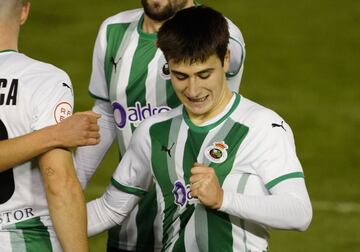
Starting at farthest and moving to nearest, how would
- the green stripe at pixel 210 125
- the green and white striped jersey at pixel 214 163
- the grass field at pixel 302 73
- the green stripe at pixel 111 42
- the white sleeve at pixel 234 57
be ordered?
the grass field at pixel 302 73
the green stripe at pixel 111 42
the white sleeve at pixel 234 57
the green stripe at pixel 210 125
the green and white striped jersey at pixel 214 163

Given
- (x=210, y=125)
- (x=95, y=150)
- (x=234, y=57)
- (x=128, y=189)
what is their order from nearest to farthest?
(x=210, y=125) < (x=128, y=189) < (x=234, y=57) < (x=95, y=150)

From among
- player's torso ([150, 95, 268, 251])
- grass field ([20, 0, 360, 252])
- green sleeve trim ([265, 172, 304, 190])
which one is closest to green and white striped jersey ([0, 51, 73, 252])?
player's torso ([150, 95, 268, 251])

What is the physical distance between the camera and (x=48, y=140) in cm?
584

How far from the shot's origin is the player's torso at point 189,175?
6.09 meters

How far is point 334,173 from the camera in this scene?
1167cm

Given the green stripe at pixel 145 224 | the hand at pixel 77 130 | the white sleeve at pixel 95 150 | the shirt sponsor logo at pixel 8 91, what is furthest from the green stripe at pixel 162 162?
the white sleeve at pixel 95 150

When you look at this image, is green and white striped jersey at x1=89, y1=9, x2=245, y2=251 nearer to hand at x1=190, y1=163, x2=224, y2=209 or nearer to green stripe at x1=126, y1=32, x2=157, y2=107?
green stripe at x1=126, y1=32, x2=157, y2=107

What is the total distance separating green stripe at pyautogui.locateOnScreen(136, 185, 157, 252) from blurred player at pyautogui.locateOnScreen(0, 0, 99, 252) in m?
1.33

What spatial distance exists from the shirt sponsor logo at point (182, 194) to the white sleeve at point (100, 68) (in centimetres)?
144

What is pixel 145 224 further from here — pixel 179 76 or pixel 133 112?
pixel 179 76

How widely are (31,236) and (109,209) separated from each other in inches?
21.5

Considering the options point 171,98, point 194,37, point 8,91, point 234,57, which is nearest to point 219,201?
point 194,37

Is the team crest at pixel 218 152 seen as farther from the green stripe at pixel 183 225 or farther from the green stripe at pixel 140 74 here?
the green stripe at pixel 140 74

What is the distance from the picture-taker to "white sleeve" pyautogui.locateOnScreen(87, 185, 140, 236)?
6.47m
